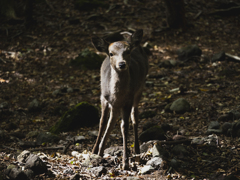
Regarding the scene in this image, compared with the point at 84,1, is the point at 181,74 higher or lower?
lower

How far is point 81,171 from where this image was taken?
4.64 m

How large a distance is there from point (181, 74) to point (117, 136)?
4262mm

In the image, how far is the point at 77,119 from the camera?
6797mm

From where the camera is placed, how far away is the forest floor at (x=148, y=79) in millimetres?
6457

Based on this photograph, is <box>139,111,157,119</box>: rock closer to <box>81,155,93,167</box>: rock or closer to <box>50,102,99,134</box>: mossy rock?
<box>50,102,99,134</box>: mossy rock

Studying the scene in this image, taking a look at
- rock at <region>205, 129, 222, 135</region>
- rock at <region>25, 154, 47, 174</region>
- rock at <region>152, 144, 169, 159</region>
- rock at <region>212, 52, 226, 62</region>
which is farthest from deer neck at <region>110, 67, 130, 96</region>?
rock at <region>212, 52, 226, 62</region>

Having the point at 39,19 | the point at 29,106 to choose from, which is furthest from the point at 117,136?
→ the point at 39,19

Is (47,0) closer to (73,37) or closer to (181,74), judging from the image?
(73,37)

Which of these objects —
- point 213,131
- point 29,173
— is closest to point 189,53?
point 213,131

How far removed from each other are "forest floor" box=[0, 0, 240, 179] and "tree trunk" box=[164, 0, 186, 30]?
36 cm

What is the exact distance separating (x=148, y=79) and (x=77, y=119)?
3562 millimetres

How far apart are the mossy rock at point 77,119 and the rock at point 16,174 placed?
2425 millimetres

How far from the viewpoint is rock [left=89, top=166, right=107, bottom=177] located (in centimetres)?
449

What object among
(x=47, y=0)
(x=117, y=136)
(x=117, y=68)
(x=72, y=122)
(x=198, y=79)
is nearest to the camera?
(x=117, y=68)
